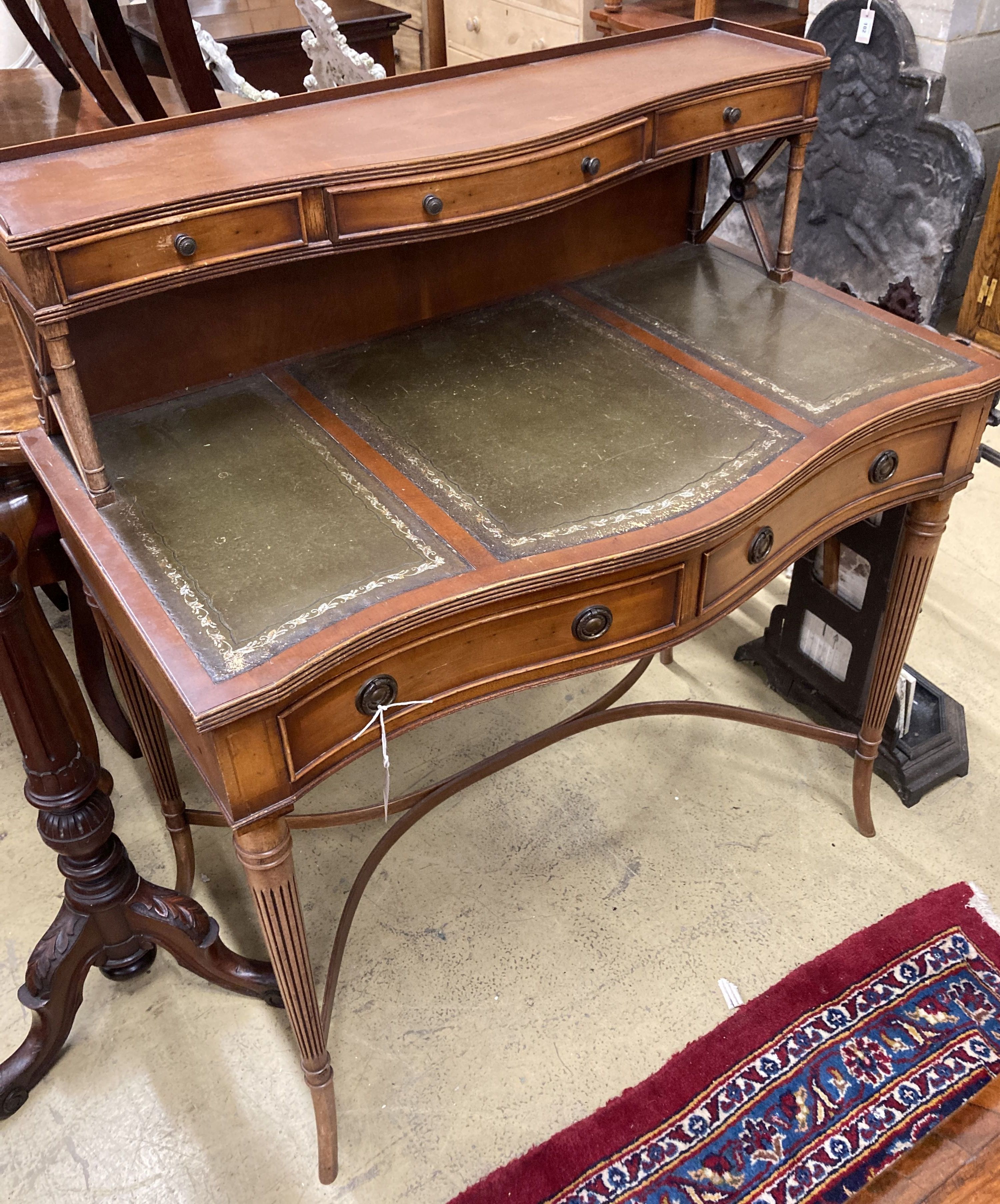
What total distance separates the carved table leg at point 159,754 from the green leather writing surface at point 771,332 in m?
1.01

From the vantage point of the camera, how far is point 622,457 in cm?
138

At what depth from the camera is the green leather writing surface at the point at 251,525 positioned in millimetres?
1146

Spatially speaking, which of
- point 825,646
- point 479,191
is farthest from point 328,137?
point 825,646

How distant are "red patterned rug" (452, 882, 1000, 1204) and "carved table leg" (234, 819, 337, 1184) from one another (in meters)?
0.23

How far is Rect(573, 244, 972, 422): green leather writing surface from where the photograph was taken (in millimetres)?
1519

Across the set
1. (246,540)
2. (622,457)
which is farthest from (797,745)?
(246,540)

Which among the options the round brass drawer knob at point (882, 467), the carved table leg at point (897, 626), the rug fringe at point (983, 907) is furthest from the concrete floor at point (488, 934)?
the round brass drawer knob at point (882, 467)

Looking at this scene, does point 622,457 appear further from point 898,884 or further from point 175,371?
point 898,884

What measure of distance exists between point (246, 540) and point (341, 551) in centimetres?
12

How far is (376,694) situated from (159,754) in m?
0.81

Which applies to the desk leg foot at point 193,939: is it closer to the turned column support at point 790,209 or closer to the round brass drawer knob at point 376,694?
the round brass drawer knob at point 376,694

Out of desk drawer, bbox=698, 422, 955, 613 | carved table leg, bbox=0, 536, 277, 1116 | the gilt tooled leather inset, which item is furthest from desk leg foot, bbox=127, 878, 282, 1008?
desk drawer, bbox=698, 422, 955, 613

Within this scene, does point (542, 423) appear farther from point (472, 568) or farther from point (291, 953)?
point (291, 953)

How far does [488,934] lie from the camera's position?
1.92 metres
